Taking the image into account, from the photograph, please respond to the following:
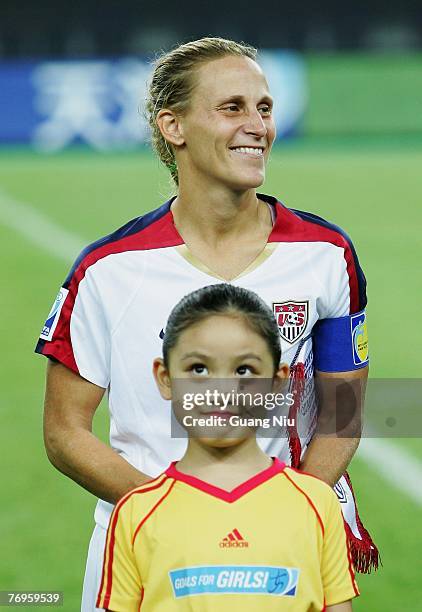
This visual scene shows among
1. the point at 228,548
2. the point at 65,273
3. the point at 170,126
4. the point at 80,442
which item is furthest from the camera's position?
the point at 65,273

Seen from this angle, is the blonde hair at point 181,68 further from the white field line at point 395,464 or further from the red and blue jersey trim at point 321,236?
the white field line at point 395,464

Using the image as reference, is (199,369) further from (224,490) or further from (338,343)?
(338,343)

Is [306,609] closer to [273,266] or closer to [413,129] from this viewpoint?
[273,266]

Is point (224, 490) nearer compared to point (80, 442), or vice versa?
point (224, 490)

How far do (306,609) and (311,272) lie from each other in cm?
101

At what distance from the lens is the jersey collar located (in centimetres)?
228

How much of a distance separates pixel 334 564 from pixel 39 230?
10.6 meters

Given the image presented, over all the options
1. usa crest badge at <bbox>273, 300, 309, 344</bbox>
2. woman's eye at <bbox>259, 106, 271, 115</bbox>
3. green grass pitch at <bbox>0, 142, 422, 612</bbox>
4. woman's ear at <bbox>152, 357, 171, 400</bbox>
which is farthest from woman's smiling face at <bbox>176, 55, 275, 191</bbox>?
woman's ear at <bbox>152, 357, 171, 400</bbox>

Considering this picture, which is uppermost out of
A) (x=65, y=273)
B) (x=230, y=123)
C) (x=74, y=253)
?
(x=74, y=253)

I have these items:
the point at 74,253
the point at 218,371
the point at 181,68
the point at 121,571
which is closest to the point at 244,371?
the point at 218,371

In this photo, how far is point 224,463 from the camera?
7.56 ft

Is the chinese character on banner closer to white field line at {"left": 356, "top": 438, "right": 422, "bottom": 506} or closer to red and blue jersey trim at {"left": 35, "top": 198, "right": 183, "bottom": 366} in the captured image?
white field line at {"left": 356, "top": 438, "right": 422, "bottom": 506}

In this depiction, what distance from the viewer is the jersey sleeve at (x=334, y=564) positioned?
230cm

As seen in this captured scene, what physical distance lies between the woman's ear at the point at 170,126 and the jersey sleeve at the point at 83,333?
1.26 feet
